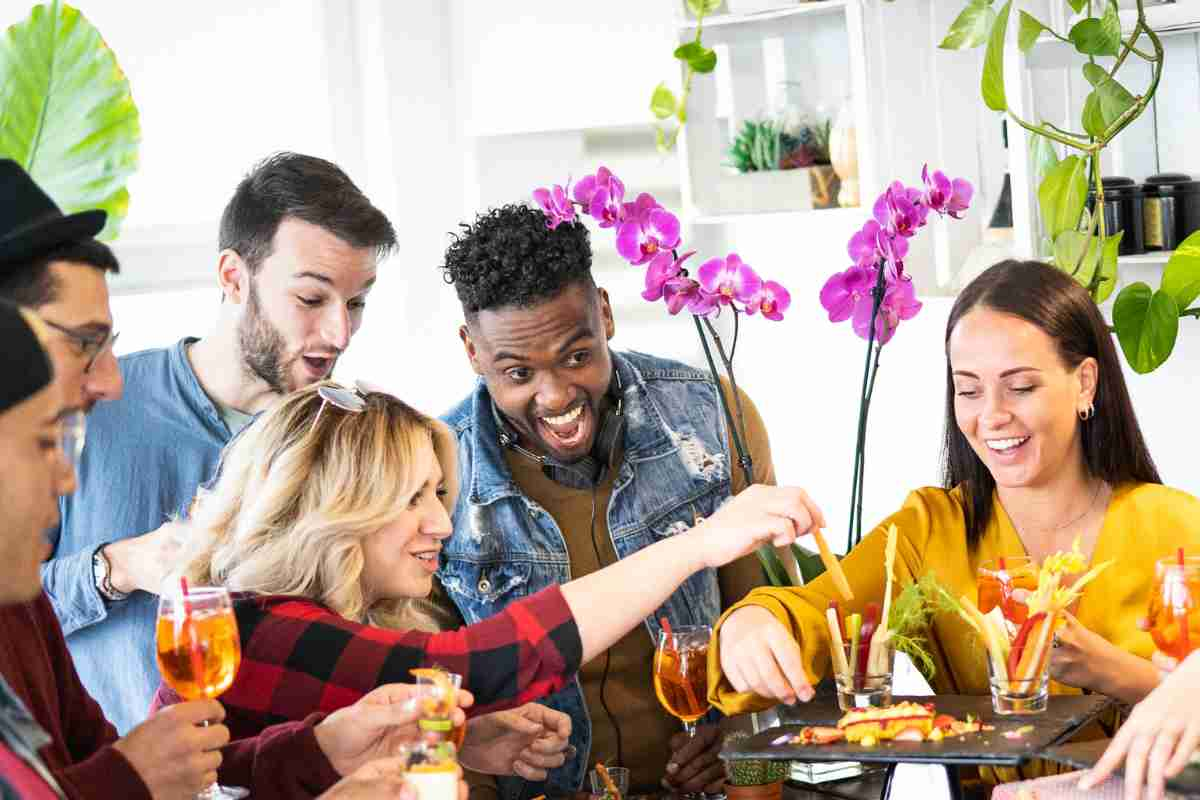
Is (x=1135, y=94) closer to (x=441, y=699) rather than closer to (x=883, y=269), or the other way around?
(x=883, y=269)

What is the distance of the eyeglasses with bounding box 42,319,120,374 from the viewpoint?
5.59ft

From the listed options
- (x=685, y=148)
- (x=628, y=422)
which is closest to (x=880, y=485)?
(x=685, y=148)

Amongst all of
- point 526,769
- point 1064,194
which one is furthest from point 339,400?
point 1064,194

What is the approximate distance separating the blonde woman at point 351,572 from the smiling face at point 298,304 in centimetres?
68

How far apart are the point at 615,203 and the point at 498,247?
12.2 inches

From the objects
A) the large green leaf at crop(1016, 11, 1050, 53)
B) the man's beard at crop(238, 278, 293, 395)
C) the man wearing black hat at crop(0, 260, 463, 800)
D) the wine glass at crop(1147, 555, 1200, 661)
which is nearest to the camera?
the man wearing black hat at crop(0, 260, 463, 800)

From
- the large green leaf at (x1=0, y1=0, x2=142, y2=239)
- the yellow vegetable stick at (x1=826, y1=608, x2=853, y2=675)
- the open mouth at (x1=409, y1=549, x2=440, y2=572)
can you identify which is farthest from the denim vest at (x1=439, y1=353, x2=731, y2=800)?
the large green leaf at (x1=0, y1=0, x2=142, y2=239)

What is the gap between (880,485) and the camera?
476 cm

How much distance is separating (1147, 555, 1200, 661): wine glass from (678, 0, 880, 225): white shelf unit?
7.34ft

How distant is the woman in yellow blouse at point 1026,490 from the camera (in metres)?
2.42

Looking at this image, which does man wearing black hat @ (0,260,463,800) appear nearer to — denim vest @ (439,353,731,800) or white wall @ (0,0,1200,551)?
denim vest @ (439,353,731,800)

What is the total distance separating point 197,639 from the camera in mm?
1801

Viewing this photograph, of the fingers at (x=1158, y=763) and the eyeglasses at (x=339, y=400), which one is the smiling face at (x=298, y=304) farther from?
the fingers at (x=1158, y=763)

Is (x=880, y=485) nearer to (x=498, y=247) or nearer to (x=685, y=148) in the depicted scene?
(x=685, y=148)
